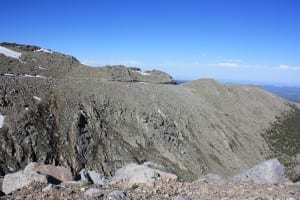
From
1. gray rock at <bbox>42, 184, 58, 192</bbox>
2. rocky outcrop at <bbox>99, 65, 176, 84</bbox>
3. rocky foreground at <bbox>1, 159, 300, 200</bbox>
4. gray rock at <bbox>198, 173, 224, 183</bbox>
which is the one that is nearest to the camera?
rocky foreground at <bbox>1, 159, 300, 200</bbox>

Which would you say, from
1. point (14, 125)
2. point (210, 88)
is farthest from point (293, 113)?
point (14, 125)

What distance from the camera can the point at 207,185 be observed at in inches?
563

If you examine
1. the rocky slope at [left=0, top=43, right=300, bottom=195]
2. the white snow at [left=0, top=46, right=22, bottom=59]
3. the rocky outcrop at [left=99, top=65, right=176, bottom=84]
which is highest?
the white snow at [left=0, top=46, right=22, bottom=59]

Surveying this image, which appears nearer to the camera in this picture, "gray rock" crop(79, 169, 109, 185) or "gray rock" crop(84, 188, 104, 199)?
"gray rock" crop(84, 188, 104, 199)

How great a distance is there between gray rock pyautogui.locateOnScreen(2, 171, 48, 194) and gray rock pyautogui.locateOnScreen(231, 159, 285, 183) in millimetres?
8369

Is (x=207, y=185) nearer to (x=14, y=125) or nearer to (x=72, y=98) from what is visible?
(x=14, y=125)

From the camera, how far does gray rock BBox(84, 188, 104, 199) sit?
1260 centimetres

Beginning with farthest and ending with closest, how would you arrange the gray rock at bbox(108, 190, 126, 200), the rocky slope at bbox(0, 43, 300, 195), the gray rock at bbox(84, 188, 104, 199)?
the rocky slope at bbox(0, 43, 300, 195)
the gray rock at bbox(84, 188, 104, 199)
the gray rock at bbox(108, 190, 126, 200)

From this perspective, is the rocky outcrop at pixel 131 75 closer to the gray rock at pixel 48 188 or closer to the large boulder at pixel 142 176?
the large boulder at pixel 142 176

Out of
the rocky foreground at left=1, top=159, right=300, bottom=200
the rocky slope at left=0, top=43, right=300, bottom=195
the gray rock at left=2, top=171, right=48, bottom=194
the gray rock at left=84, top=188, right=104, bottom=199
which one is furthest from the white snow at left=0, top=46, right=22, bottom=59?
the gray rock at left=84, top=188, right=104, bottom=199

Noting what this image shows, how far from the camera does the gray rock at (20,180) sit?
14.2 m

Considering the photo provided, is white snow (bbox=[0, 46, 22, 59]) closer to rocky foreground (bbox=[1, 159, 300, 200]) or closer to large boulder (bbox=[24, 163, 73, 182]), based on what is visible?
large boulder (bbox=[24, 163, 73, 182])

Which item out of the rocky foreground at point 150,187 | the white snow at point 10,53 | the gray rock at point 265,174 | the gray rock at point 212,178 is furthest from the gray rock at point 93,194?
the white snow at point 10,53

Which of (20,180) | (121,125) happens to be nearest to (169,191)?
(20,180)
